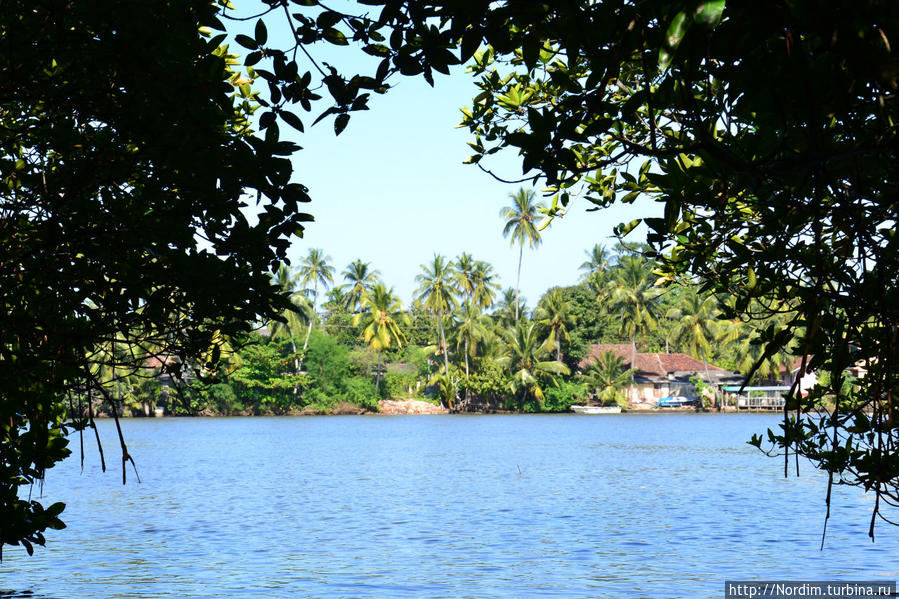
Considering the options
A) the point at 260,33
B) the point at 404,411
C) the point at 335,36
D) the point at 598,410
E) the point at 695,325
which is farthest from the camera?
the point at 404,411

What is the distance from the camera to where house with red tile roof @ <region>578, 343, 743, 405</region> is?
84.9 metres

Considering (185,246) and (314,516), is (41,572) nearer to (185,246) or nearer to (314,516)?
(314,516)

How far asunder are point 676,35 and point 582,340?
264ft

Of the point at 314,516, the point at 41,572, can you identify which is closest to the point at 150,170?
the point at 41,572

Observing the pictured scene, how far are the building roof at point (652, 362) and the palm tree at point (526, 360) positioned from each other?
236 inches

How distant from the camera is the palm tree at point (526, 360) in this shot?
7650 centimetres

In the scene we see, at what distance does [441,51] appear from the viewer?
12.6ft

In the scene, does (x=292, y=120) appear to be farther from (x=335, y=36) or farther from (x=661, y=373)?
(x=661, y=373)

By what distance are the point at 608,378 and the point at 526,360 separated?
7.67 m

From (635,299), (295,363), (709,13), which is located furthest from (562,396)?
(709,13)

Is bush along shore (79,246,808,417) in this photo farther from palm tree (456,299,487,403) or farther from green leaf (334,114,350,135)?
green leaf (334,114,350,135)

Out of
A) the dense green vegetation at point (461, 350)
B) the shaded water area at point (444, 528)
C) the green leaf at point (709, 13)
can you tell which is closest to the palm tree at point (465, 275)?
the dense green vegetation at point (461, 350)

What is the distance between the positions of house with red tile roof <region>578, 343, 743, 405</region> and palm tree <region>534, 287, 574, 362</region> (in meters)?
5.36

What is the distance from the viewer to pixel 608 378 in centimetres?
8012
